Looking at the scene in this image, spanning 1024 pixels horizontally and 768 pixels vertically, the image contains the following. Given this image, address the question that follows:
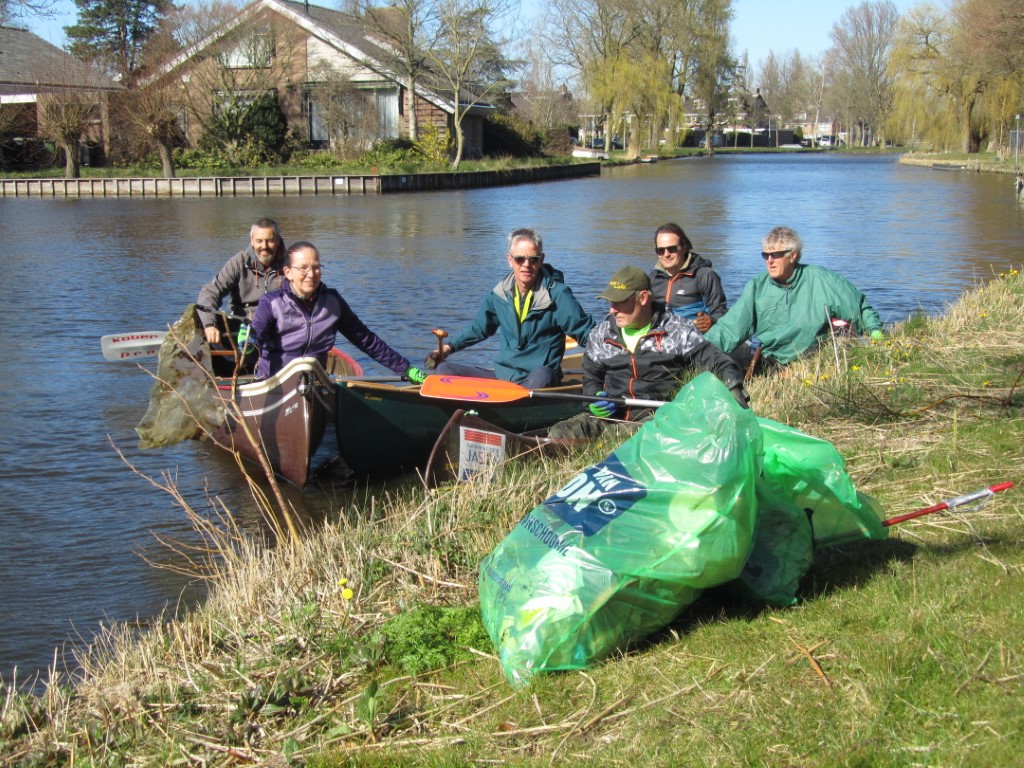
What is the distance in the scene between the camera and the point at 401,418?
7.75m

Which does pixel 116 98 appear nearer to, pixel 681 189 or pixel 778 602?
pixel 681 189

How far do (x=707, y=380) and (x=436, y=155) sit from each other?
44.3 m

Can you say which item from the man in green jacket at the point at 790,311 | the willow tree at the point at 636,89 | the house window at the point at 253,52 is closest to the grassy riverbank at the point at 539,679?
the man in green jacket at the point at 790,311

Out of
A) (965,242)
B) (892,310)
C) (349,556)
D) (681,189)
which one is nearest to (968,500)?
(349,556)

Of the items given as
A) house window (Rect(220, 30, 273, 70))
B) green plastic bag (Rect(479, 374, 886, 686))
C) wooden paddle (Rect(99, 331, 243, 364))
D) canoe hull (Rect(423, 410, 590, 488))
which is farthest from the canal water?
house window (Rect(220, 30, 273, 70))

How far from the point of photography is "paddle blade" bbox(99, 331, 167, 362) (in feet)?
35.3

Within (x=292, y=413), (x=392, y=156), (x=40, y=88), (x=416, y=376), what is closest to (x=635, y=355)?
(x=416, y=376)

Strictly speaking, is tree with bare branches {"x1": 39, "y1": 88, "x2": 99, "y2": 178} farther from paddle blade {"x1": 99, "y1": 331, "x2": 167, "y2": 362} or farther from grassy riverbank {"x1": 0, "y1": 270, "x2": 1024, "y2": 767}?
grassy riverbank {"x1": 0, "y1": 270, "x2": 1024, "y2": 767}

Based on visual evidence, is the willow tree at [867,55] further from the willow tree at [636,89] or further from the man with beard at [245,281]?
the man with beard at [245,281]

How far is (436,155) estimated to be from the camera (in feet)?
154

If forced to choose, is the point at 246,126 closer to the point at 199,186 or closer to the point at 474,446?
the point at 199,186

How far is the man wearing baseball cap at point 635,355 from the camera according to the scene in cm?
594

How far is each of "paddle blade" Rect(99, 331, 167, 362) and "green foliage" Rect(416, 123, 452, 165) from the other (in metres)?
36.1

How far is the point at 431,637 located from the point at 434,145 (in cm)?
4490
